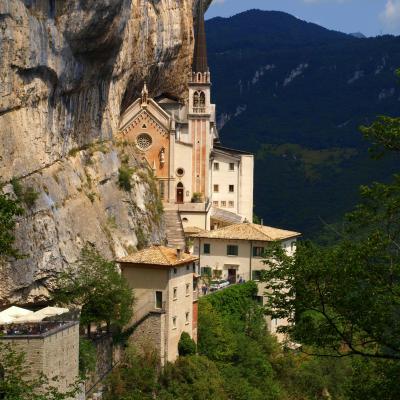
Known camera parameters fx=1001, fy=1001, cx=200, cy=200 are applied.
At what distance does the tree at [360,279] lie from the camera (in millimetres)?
21656

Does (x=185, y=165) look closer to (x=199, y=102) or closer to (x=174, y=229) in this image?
(x=199, y=102)

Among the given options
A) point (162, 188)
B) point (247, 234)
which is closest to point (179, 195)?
point (162, 188)

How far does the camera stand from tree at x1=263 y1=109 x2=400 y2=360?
71.1ft

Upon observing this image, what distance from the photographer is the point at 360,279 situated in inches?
872

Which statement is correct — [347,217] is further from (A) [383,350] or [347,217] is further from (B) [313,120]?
(B) [313,120]

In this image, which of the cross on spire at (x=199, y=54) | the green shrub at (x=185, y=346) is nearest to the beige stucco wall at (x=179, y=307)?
the green shrub at (x=185, y=346)

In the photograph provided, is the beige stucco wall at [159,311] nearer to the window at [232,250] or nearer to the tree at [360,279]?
the window at [232,250]

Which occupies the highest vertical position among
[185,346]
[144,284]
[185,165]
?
[185,165]

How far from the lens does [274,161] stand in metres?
145

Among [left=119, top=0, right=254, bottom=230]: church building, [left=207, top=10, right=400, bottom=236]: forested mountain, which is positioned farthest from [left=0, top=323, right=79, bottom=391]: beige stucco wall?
[left=207, top=10, right=400, bottom=236]: forested mountain

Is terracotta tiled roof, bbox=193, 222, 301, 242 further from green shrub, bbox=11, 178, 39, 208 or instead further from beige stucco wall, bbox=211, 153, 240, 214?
beige stucco wall, bbox=211, 153, 240, 214

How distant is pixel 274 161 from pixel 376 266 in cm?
12330

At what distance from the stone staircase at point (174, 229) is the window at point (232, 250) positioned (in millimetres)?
3515

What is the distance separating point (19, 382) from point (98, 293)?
15906 millimetres
